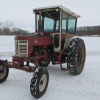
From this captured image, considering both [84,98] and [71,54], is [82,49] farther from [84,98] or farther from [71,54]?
[84,98]

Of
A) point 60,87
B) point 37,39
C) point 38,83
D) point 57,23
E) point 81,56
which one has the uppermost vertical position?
point 57,23

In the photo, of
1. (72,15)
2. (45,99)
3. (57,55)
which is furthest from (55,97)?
(72,15)

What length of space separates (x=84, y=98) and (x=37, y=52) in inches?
77.4

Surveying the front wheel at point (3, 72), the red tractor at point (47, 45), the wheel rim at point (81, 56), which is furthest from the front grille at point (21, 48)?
the wheel rim at point (81, 56)

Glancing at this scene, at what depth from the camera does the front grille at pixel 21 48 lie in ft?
12.0

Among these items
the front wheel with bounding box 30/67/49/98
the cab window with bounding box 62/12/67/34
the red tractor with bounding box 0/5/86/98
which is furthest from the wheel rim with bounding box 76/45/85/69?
the front wheel with bounding box 30/67/49/98

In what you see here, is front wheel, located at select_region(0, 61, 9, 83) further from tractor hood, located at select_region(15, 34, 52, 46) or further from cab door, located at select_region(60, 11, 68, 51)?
cab door, located at select_region(60, 11, 68, 51)

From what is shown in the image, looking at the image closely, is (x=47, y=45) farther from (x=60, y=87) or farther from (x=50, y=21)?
(x=60, y=87)

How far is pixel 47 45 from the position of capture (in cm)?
456

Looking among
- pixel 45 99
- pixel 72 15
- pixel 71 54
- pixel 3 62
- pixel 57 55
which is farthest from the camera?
pixel 72 15

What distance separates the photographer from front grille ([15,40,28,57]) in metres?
3.65

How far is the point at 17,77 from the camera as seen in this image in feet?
15.1

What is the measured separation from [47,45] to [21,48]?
1.17 meters

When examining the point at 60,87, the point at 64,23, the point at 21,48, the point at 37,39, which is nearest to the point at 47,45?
the point at 37,39
